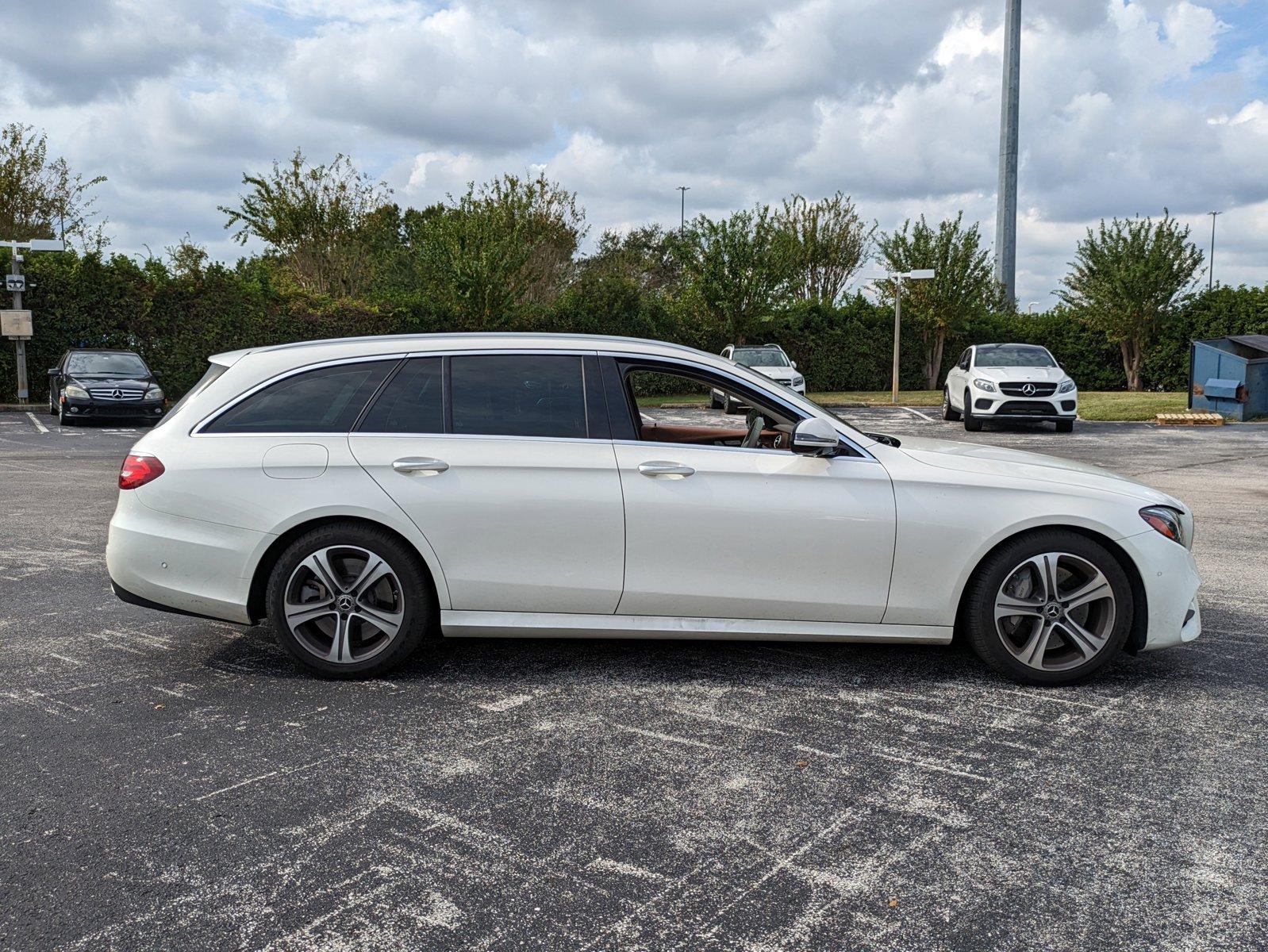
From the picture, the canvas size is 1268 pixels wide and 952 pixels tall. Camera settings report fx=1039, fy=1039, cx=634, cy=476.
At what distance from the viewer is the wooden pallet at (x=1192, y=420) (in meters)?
22.6

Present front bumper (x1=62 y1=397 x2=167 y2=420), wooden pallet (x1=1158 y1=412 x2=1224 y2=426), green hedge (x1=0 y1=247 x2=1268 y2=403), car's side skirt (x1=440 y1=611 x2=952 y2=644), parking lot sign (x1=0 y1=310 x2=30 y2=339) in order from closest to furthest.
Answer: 1. car's side skirt (x1=440 y1=611 x2=952 y2=644)
2. front bumper (x1=62 y1=397 x2=167 y2=420)
3. wooden pallet (x1=1158 y1=412 x2=1224 y2=426)
4. parking lot sign (x1=0 y1=310 x2=30 y2=339)
5. green hedge (x1=0 y1=247 x2=1268 y2=403)

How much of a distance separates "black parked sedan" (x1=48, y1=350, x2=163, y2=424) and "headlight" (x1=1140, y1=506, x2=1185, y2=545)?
803 inches

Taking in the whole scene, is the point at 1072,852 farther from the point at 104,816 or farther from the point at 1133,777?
the point at 104,816

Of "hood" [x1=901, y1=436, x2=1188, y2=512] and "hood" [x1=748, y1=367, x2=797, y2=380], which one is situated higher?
"hood" [x1=748, y1=367, x2=797, y2=380]

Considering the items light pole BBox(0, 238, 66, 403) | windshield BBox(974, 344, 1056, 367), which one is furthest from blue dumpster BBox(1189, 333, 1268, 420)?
light pole BBox(0, 238, 66, 403)

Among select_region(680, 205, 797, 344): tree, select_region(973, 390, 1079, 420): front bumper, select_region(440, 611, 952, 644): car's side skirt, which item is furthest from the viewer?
select_region(680, 205, 797, 344): tree

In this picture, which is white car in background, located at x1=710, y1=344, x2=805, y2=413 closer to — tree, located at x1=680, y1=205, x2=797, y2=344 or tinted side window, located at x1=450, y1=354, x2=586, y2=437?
tree, located at x1=680, y1=205, x2=797, y2=344

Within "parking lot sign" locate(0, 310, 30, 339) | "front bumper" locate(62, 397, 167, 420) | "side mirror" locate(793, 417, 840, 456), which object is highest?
"parking lot sign" locate(0, 310, 30, 339)

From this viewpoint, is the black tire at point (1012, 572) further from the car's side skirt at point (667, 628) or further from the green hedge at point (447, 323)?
the green hedge at point (447, 323)

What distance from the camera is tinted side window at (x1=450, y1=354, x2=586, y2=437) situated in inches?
189

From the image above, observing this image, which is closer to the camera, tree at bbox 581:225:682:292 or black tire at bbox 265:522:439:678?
black tire at bbox 265:522:439:678

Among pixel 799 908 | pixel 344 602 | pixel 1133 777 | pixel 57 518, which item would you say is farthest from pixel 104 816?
pixel 57 518

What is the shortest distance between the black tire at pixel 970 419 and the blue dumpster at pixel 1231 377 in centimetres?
624

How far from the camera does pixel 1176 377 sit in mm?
35750
